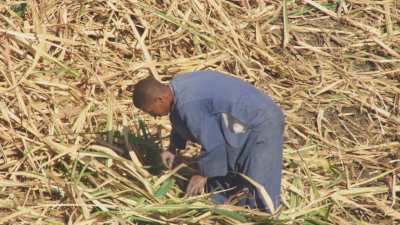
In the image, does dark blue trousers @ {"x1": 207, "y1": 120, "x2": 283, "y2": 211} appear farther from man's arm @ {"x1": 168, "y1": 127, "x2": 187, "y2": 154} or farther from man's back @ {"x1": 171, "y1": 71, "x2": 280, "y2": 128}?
man's arm @ {"x1": 168, "y1": 127, "x2": 187, "y2": 154}

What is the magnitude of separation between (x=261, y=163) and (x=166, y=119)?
3.36 ft

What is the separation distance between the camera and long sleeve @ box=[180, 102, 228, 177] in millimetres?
3795

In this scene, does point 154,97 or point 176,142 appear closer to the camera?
point 154,97

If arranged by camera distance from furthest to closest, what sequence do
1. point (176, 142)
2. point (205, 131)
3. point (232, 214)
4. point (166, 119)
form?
point (166, 119) → point (176, 142) → point (232, 214) → point (205, 131)

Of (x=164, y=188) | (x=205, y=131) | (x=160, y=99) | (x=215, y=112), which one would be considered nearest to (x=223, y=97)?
(x=215, y=112)

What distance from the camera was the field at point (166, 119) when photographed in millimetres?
4215

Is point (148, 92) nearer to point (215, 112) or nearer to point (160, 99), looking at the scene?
point (160, 99)

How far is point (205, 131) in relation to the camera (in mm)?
3791

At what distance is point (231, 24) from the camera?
5613 mm

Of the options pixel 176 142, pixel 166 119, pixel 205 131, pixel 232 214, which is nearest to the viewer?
pixel 205 131

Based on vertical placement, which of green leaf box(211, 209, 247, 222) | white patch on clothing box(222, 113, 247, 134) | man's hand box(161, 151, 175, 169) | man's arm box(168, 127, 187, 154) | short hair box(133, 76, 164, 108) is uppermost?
short hair box(133, 76, 164, 108)

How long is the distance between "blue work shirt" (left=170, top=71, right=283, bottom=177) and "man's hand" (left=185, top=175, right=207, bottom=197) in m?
0.11

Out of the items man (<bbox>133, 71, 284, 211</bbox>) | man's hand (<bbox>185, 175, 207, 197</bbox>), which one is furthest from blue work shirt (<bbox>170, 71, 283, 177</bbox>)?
man's hand (<bbox>185, 175, 207, 197</bbox>)

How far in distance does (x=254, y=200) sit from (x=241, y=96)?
58 centimetres
